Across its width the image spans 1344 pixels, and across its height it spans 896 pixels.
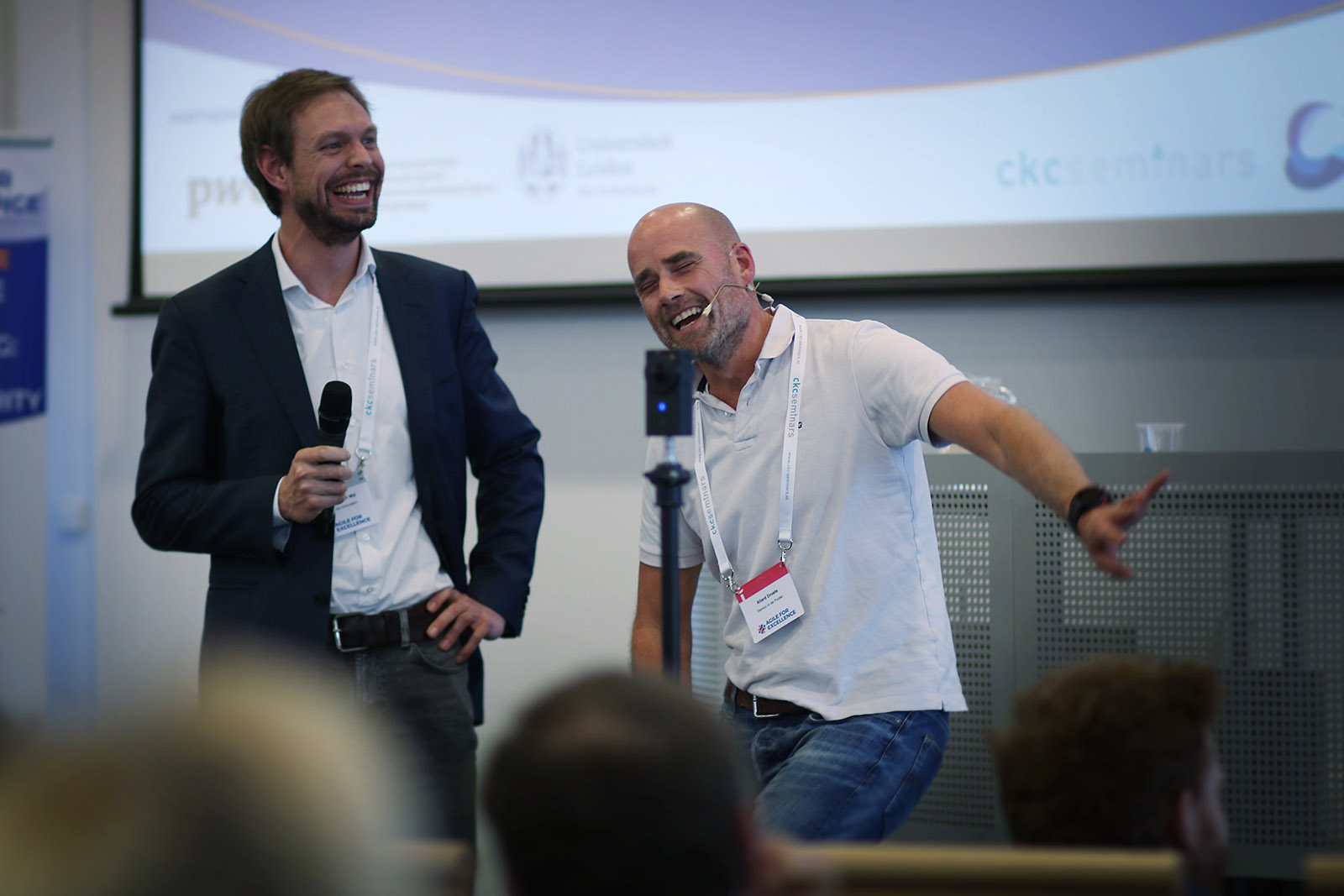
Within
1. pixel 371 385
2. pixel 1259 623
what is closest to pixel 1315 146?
pixel 1259 623

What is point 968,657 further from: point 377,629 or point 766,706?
point 377,629

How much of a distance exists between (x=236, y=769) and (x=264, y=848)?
36 mm

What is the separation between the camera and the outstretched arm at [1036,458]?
1.58m

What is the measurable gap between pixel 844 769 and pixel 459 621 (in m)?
0.75

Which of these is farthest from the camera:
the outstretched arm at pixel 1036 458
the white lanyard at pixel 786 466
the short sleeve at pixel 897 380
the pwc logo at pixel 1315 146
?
the pwc logo at pixel 1315 146

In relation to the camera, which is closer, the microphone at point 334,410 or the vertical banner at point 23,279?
the microphone at point 334,410

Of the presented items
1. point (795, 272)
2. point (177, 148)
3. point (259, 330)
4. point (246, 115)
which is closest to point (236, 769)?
point (259, 330)

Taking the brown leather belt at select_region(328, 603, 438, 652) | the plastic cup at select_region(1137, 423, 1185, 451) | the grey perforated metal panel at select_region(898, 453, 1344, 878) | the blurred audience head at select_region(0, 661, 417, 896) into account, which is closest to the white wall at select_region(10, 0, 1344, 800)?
the plastic cup at select_region(1137, 423, 1185, 451)

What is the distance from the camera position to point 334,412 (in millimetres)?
2023

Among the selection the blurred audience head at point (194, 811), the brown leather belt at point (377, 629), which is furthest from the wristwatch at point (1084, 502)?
the blurred audience head at point (194, 811)

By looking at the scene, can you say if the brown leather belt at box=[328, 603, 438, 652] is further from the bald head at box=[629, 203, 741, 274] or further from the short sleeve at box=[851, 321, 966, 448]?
the short sleeve at box=[851, 321, 966, 448]

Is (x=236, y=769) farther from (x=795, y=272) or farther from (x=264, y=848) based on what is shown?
(x=795, y=272)

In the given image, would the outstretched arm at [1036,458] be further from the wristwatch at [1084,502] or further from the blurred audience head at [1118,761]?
the blurred audience head at [1118,761]

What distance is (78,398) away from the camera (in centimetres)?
389
